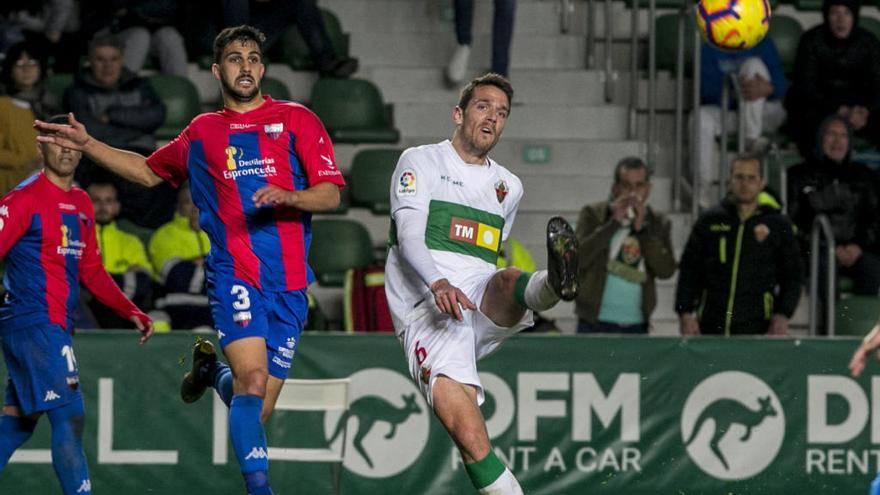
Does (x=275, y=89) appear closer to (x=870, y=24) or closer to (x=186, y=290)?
(x=186, y=290)

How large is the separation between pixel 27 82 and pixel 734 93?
18.0 ft

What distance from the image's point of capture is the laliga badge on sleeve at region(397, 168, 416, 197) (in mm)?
7633

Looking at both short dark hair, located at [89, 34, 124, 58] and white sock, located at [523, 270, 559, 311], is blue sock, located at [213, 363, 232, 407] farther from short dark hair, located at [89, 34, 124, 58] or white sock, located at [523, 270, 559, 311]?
short dark hair, located at [89, 34, 124, 58]

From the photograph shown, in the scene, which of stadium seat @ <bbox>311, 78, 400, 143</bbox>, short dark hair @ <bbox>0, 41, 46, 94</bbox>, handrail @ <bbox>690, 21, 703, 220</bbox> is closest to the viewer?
short dark hair @ <bbox>0, 41, 46, 94</bbox>

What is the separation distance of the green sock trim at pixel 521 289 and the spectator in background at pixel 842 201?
526 centimetres

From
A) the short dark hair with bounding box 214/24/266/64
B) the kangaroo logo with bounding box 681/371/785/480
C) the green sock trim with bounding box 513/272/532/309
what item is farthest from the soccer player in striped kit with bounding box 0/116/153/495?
the kangaroo logo with bounding box 681/371/785/480

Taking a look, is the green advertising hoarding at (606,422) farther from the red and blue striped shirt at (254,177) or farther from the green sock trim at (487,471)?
the green sock trim at (487,471)

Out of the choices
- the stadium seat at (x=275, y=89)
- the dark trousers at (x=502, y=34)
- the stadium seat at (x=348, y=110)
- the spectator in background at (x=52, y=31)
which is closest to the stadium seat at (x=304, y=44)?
the stadium seat at (x=348, y=110)

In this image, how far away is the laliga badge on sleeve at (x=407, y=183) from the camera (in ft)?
25.0

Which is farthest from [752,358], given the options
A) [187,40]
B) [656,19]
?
[187,40]

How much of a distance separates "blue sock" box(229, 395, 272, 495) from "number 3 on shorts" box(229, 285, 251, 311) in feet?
1.29

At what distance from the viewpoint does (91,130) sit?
1230 centimetres

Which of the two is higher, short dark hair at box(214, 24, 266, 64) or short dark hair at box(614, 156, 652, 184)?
short dark hair at box(214, 24, 266, 64)

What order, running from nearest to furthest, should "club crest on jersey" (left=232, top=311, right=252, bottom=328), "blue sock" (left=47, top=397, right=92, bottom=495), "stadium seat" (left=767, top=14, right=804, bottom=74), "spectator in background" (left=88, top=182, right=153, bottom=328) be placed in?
"club crest on jersey" (left=232, top=311, right=252, bottom=328) < "blue sock" (left=47, top=397, right=92, bottom=495) < "spectator in background" (left=88, top=182, right=153, bottom=328) < "stadium seat" (left=767, top=14, right=804, bottom=74)
